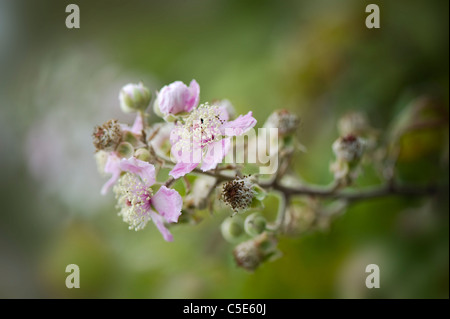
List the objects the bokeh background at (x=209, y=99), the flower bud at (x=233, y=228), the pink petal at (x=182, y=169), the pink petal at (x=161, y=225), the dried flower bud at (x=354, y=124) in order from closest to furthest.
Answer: the pink petal at (x=182, y=169), the pink petal at (x=161, y=225), the flower bud at (x=233, y=228), the dried flower bud at (x=354, y=124), the bokeh background at (x=209, y=99)

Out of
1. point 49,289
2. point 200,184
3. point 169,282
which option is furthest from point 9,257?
point 200,184

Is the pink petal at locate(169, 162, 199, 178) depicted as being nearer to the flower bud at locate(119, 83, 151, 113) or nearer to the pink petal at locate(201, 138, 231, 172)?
the pink petal at locate(201, 138, 231, 172)

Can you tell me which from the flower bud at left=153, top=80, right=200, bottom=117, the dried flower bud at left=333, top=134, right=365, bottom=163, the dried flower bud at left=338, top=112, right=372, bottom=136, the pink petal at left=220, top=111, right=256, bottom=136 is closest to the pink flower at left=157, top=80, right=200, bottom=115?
the flower bud at left=153, top=80, right=200, bottom=117

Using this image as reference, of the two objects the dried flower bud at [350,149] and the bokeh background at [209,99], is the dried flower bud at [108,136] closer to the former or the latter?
the dried flower bud at [350,149]

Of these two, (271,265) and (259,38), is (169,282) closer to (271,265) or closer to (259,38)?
(271,265)

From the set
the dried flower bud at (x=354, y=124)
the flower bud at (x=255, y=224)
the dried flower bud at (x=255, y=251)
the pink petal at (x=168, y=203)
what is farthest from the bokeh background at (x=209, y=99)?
the pink petal at (x=168, y=203)

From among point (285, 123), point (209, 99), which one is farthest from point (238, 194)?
point (209, 99)
